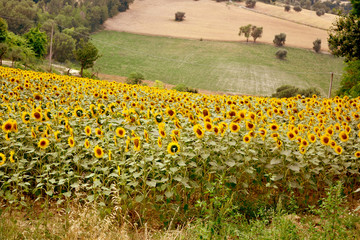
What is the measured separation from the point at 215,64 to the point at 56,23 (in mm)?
48055

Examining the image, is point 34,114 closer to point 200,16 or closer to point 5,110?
point 5,110

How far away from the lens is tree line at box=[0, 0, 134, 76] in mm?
59156

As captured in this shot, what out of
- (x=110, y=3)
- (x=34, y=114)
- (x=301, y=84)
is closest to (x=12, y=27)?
(x=110, y=3)

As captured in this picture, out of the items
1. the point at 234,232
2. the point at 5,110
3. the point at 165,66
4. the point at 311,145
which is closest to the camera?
the point at 234,232

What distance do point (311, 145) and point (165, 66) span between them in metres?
60.9

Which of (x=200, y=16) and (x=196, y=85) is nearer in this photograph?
(x=196, y=85)

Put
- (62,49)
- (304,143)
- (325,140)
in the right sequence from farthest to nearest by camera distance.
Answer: (62,49) < (325,140) < (304,143)

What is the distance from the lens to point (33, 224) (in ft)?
12.6

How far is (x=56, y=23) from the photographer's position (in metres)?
85.6

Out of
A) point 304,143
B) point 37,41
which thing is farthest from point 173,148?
point 37,41

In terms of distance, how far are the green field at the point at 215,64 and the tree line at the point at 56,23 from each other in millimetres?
7048

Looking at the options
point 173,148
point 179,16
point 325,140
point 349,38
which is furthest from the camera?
point 179,16

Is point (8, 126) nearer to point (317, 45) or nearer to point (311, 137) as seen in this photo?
point (311, 137)

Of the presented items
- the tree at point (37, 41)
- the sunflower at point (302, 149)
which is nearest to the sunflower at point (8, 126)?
the sunflower at point (302, 149)
